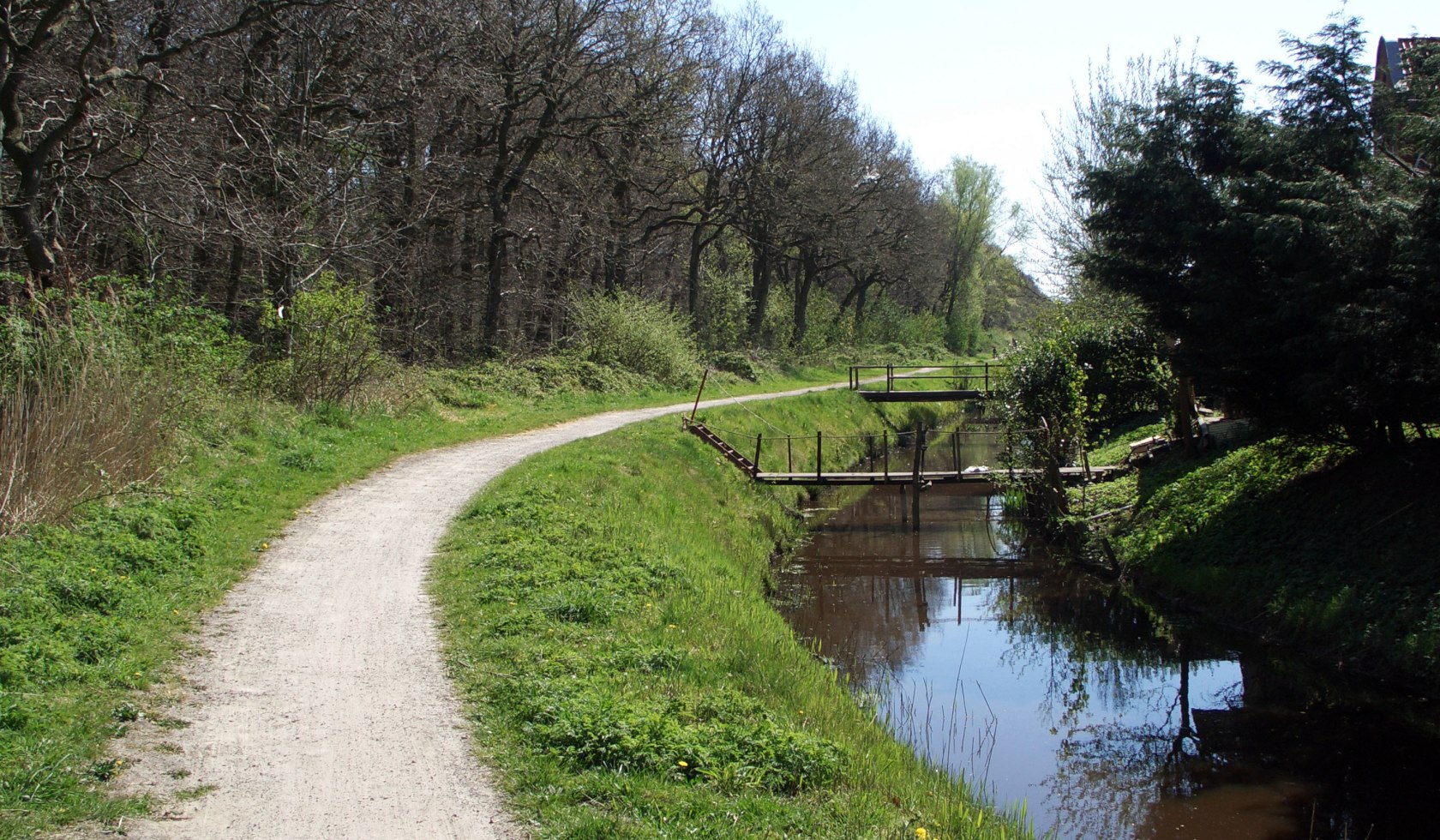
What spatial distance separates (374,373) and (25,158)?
7421mm

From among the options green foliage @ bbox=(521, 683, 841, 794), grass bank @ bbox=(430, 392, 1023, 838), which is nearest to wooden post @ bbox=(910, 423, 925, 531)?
grass bank @ bbox=(430, 392, 1023, 838)

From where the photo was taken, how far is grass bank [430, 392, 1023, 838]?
565 centimetres

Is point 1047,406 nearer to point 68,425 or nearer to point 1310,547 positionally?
point 1310,547

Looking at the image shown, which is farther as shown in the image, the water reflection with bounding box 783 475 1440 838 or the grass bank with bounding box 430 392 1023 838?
the water reflection with bounding box 783 475 1440 838

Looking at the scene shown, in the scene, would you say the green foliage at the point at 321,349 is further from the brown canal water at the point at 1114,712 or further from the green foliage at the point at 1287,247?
the green foliage at the point at 1287,247

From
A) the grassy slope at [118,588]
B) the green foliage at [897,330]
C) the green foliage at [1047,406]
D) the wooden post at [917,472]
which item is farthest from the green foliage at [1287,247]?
the green foliage at [897,330]

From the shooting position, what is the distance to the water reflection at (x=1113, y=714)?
8.67m

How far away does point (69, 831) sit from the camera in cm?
487

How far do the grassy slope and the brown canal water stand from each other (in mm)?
6031

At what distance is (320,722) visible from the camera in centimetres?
654

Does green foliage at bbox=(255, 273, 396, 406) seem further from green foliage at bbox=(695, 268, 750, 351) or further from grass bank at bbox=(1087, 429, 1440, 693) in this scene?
green foliage at bbox=(695, 268, 750, 351)

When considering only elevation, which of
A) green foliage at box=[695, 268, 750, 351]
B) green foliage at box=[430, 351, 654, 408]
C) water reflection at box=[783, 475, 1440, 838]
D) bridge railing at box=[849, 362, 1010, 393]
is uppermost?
green foliage at box=[695, 268, 750, 351]

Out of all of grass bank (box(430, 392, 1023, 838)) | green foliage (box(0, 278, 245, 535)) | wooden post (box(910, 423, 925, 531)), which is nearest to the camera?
grass bank (box(430, 392, 1023, 838))

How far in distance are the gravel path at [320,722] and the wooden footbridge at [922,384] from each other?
21.2 meters
